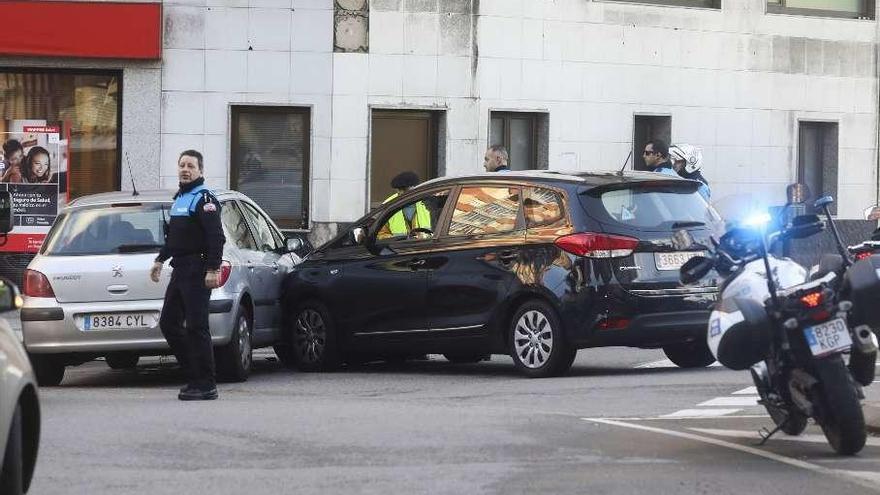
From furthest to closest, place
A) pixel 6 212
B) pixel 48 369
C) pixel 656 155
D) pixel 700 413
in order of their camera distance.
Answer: pixel 656 155, pixel 48 369, pixel 6 212, pixel 700 413

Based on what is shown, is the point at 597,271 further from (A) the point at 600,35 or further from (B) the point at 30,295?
(A) the point at 600,35

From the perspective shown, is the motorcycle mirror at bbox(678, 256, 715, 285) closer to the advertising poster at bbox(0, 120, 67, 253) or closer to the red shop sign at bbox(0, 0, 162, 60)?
the red shop sign at bbox(0, 0, 162, 60)

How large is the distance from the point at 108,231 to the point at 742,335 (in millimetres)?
6541

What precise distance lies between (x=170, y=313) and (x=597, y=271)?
10.4 feet

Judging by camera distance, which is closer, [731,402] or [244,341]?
[731,402]

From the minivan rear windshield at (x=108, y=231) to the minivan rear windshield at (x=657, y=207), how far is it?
11.2 ft

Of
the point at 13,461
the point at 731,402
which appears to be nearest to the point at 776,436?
the point at 731,402

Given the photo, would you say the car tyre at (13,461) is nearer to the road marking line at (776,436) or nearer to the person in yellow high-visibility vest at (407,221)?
the road marking line at (776,436)

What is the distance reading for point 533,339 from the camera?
49.3 feet

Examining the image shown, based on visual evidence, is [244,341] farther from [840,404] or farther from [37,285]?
[840,404]

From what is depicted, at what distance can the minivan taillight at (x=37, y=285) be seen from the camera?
583 inches

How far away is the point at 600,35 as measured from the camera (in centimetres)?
2595

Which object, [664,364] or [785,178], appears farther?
[785,178]

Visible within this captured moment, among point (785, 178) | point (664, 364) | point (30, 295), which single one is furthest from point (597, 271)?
point (785, 178)
